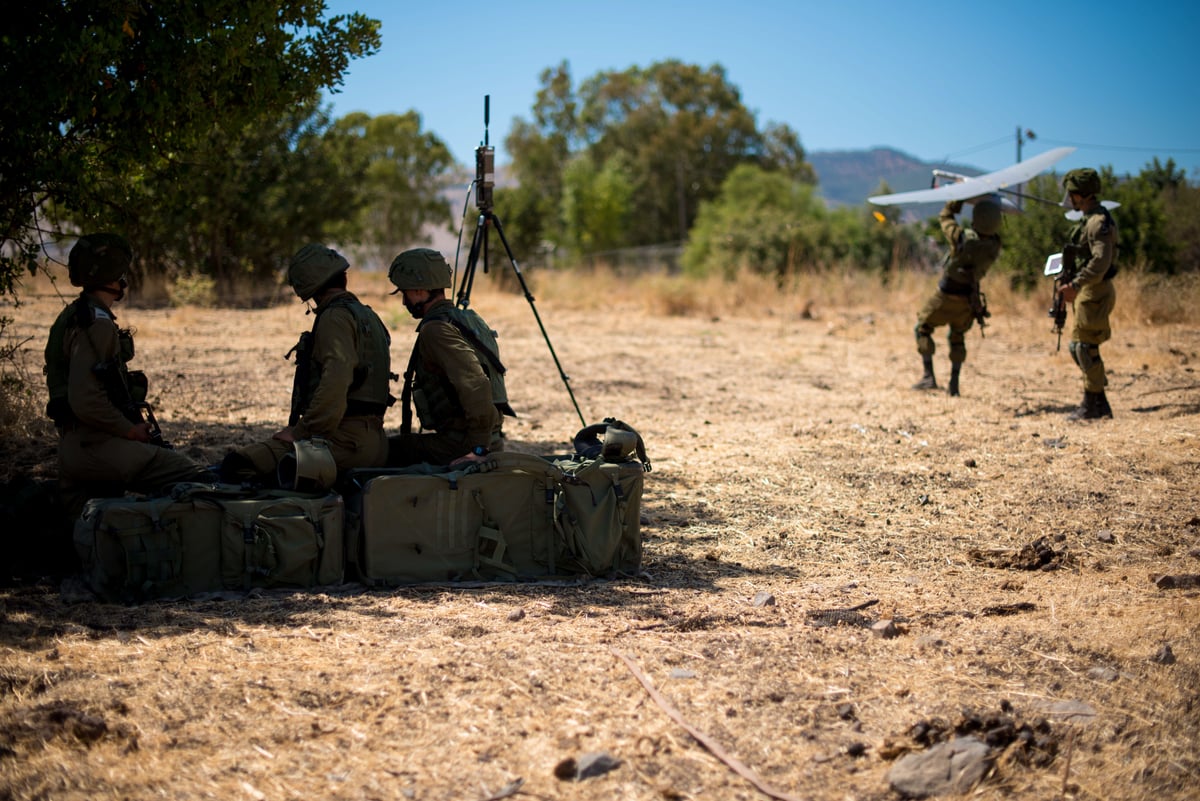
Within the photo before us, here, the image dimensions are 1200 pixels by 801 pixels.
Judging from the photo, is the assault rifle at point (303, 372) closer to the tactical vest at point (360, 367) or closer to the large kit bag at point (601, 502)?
the tactical vest at point (360, 367)

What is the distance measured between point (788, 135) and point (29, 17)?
56.7 meters

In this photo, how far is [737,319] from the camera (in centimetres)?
1783

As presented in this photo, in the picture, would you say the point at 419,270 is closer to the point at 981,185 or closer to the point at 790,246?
the point at 981,185

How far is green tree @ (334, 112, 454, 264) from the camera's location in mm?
50125

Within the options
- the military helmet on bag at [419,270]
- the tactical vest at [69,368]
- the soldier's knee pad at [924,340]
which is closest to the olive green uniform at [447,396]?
the military helmet on bag at [419,270]

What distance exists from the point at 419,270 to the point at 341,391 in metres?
0.75

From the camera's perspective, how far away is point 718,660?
3867mm

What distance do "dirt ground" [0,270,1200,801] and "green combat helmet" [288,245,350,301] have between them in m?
1.48

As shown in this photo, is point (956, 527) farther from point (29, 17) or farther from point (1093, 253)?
point (29, 17)

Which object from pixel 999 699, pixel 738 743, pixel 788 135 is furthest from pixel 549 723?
pixel 788 135

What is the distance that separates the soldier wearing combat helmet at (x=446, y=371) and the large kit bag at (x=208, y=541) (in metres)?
0.81

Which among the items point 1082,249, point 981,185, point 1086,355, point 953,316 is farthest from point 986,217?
point 1086,355

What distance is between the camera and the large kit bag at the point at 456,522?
4.68 m

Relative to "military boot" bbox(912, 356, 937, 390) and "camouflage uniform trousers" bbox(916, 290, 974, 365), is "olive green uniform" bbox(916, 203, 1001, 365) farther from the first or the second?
"military boot" bbox(912, 356, 937, 390)
